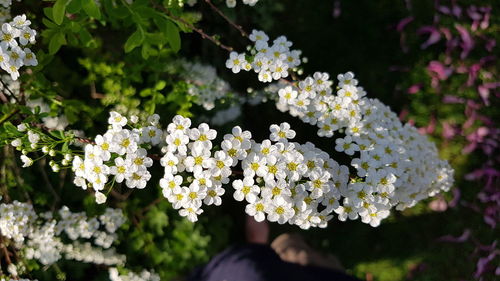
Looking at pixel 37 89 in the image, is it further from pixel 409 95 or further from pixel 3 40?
pixel 409 95

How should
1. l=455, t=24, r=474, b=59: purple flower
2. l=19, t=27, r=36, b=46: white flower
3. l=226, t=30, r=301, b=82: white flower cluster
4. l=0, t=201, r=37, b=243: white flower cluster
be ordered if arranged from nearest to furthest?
l=19, t=27, r=36, b=46: white flower
l=226, t=30, r=301, b=82: white flower cluster
l=0, t=201, r=37, b=243: white flower cluster
l=455, t=24, r=474, b=59: purple flower

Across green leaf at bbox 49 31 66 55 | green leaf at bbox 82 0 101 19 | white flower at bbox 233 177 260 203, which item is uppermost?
green leaf at bbox 82 0 101 19

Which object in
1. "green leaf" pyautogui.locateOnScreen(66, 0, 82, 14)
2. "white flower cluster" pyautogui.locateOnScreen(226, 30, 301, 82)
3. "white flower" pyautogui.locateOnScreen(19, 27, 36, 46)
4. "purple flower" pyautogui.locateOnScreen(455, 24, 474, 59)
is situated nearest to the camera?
"white flower" pyautogui.locateOnScreen(19, 27, 36, 46)

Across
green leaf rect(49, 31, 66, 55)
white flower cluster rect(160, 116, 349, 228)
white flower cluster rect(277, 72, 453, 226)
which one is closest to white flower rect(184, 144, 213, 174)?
white flower cluster rect(160, 116, 349, 228)

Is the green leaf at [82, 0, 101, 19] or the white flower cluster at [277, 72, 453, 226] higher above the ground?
the green leaf at [82, 0, 101, 19]

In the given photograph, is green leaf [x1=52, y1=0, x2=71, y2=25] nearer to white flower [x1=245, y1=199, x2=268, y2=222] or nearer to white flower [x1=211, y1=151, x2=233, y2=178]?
white flower [x1=211, y1=151, x2=233, y2=178]

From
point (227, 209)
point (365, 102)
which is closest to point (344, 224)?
point (227, 209)

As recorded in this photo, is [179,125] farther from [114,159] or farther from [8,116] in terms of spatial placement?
[8,116]
